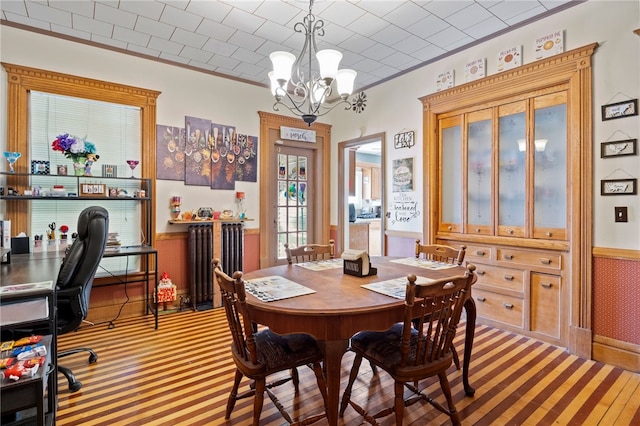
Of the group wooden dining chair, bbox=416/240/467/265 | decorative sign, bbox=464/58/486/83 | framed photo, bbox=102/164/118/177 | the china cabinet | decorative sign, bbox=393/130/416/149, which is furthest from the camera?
decorative sign, bbox=393/130/416/149

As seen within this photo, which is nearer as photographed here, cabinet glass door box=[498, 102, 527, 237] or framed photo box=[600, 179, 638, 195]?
framed photo box=[600, 179, 638, 195]

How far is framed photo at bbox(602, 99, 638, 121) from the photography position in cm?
238

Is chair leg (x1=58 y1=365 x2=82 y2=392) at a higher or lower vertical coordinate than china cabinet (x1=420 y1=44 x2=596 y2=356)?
lower

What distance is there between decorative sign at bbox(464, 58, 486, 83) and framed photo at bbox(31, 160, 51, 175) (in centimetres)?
428

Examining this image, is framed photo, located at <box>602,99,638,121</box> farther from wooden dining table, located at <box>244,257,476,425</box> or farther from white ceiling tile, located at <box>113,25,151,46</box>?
white ceiling tile, located at <box>113,25,151,46</box>

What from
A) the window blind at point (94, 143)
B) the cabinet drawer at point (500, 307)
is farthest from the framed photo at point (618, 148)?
the window blind at point (94, 143)

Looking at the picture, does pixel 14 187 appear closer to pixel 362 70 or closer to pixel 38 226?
pixel 38 226

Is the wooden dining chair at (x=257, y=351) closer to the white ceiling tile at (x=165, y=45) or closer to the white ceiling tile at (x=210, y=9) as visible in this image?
the white ceiling tile at (x=210, y=9)

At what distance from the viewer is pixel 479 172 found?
3438mm

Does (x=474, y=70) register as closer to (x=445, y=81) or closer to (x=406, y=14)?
(x=445, y=81)

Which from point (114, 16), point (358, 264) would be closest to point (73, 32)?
point (114, 16)

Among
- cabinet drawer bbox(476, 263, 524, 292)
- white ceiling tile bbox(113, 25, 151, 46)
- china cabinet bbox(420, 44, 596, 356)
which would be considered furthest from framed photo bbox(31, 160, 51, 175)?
cabinet drawer bbox(476, 263, 524, 292)

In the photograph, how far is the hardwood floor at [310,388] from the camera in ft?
6.14

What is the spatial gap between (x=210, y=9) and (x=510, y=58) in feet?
8.98
